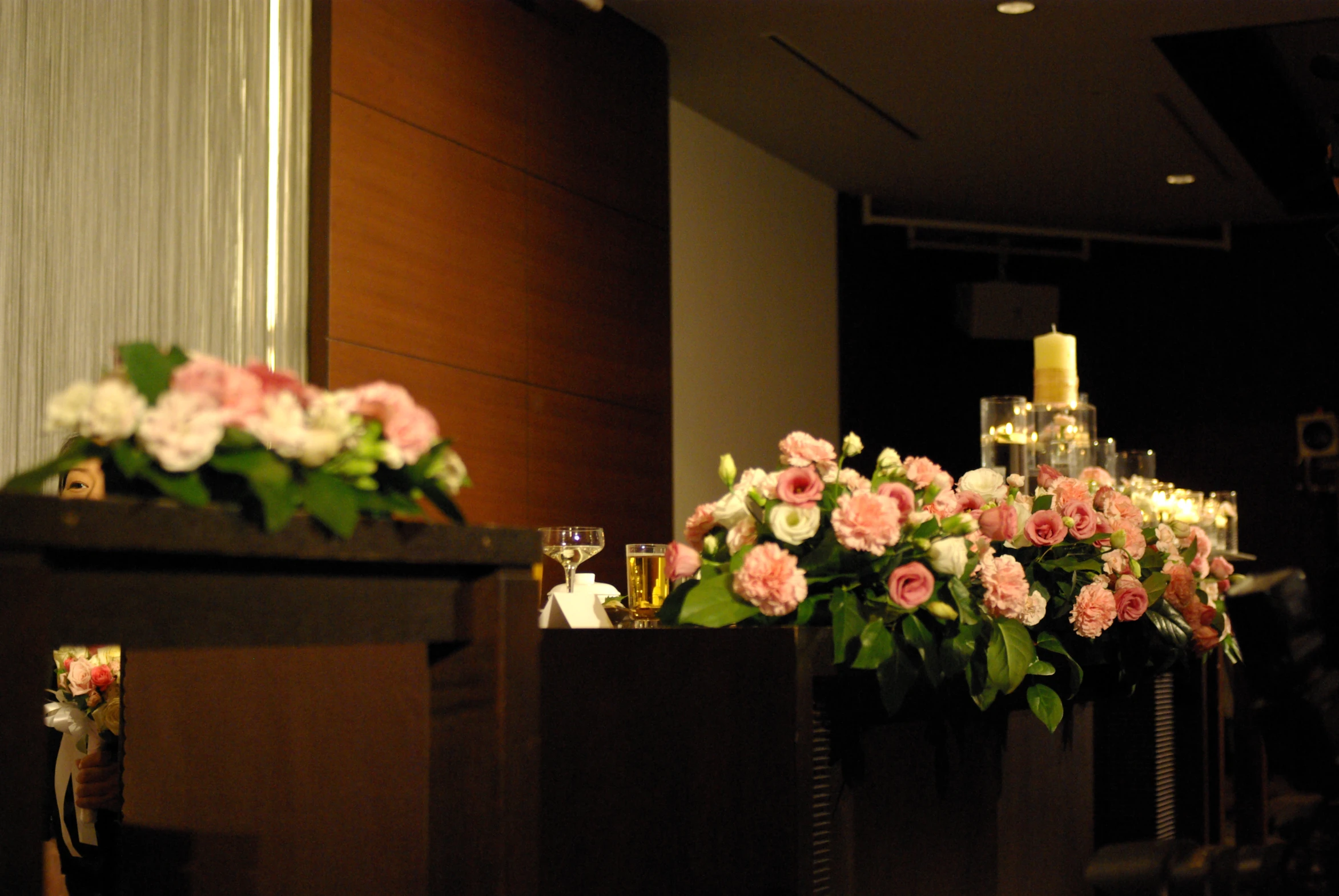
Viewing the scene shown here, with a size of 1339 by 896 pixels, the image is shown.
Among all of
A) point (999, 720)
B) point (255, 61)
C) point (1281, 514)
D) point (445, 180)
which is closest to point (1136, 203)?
point (1281, 514)

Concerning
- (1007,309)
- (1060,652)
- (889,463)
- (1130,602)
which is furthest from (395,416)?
(1007,309)

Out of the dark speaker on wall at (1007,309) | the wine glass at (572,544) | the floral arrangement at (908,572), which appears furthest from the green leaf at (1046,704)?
the dark speaker on wall at (1007,309)

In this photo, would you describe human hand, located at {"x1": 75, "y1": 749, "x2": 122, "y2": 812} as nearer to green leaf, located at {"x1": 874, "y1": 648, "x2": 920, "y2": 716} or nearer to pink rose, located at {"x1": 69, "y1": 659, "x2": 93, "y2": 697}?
pink rose, located at {"x1": 69, "y1": 659, "x2": 93, "y2": 697}

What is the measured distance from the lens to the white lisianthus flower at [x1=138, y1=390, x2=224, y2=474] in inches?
31.6

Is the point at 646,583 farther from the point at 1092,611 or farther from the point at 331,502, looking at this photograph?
the point at 331,502

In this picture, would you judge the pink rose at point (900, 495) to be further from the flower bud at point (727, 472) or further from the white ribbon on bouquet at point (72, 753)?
the white ribbon on bouquet at point (72, 753)

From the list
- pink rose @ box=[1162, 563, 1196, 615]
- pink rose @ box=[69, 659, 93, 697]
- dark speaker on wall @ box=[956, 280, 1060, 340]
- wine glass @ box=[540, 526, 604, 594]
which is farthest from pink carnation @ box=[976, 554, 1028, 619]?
dark speaker on wall @ box=[956, 280, 1060, 340]

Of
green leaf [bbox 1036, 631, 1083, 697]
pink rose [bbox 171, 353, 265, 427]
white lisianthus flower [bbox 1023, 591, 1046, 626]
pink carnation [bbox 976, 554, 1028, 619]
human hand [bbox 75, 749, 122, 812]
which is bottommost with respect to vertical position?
human hand [bbox 75, 749, 122, 812]

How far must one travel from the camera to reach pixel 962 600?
1523 mm

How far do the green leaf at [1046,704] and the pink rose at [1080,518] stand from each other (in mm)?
255

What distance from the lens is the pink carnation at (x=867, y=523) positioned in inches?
57.5

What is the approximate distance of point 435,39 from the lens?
13.0ft

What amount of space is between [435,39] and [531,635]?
3.32 m

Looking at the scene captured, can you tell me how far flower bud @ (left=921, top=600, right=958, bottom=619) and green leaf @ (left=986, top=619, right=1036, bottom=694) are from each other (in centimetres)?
10
